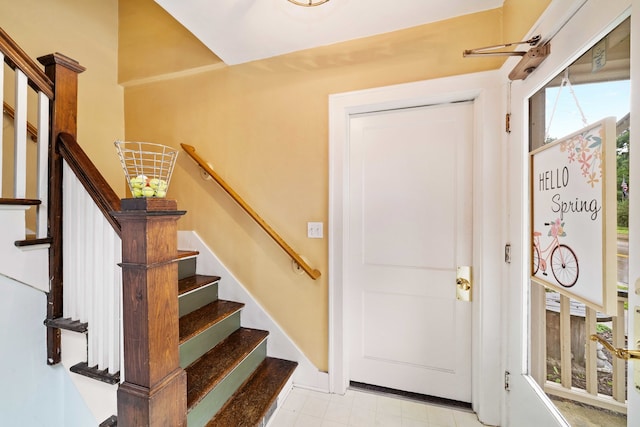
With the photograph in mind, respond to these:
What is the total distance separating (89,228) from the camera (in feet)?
3.89

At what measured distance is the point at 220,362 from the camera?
4.97 feet

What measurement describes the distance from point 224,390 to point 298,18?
2239 millimetres

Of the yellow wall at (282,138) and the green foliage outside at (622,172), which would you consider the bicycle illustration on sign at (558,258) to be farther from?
the yellow wall at (282,138)

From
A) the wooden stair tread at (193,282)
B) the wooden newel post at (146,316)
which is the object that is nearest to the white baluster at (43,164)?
the wooden newel post at (146,316)

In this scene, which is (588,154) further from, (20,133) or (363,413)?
(20,133)

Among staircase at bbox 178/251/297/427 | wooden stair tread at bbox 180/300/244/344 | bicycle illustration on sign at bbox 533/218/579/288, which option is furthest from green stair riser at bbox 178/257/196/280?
bicycle illustration on sign at bbox 533/218/579/288

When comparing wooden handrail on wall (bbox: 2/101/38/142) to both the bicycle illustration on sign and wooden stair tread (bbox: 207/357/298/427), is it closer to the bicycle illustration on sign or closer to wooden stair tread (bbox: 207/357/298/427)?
wooden stair tread (bbox: 207/357/298/427)

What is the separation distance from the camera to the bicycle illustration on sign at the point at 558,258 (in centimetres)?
92

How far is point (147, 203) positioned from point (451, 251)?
166 cm

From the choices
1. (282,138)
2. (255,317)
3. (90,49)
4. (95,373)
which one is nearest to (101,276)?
(95,373)

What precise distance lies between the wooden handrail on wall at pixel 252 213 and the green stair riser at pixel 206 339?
66 cm

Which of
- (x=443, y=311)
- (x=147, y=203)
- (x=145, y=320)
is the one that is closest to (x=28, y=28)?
(x=147, y=203)

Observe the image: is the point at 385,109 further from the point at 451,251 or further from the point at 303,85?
the point at 451,251

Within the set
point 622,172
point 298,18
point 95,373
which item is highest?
point 298,18
